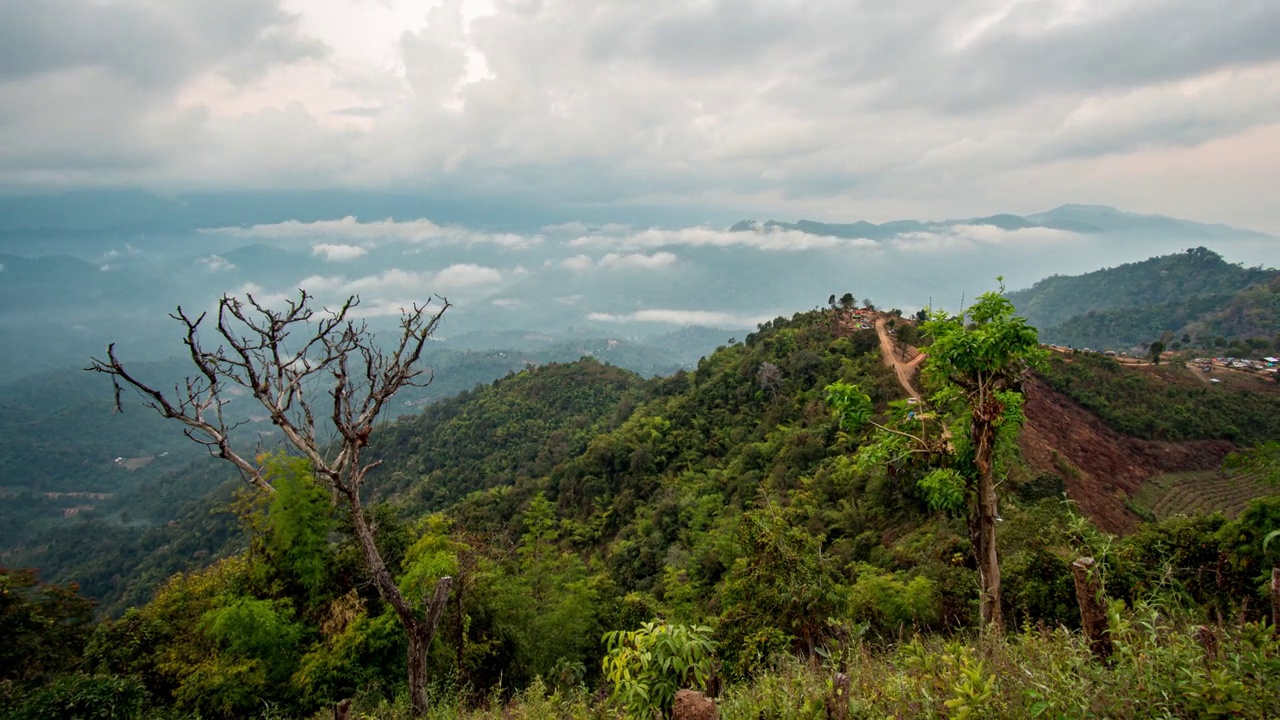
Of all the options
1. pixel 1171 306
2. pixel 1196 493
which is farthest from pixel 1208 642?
pixel 1171 306

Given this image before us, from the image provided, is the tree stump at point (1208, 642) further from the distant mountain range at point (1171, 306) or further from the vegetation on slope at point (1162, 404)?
the distant mountain range at point (1171, 306)

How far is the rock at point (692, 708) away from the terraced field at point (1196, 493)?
25.5 meters

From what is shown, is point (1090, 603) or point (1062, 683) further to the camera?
point (1090, 603)

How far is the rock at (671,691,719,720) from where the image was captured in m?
3.68

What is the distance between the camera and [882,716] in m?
3.53

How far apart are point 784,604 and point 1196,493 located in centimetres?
2588

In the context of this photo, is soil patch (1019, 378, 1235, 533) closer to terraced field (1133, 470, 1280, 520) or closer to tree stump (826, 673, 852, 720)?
terraced field (1133, 470, 1280, 520)

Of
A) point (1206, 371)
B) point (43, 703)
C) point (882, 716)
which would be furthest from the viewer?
point (1206, 371)

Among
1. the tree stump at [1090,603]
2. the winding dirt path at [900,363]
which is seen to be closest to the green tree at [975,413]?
the tree stump at [1090,603]

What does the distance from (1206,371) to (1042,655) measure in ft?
187

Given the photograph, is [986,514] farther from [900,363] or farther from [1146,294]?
[1146,294]

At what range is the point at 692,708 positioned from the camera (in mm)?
3721

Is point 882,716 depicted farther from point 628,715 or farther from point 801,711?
point 628,715

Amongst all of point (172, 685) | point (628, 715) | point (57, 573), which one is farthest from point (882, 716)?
point (57, 573)
